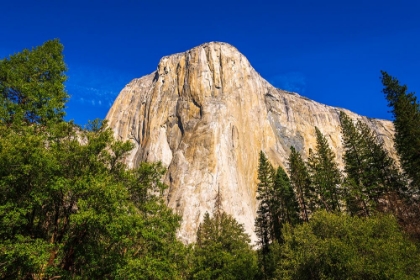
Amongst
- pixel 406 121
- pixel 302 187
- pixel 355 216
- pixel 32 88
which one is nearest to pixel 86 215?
pixel 32 88

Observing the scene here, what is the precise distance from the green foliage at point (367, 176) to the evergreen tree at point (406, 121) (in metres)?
4.03

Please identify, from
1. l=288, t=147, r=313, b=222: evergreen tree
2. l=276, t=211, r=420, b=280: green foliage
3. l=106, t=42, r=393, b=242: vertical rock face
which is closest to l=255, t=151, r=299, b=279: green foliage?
l=288, t=147, r=313, b=222: evergreen tree

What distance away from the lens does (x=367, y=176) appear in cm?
3766

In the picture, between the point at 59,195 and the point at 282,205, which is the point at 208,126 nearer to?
the point at 282,205

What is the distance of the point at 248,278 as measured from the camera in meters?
32.9

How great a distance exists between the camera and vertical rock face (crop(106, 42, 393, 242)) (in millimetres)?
80688

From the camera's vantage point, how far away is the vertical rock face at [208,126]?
265 ft

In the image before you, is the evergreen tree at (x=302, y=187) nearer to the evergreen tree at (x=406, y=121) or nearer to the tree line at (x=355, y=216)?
the tree line at (x=355, y=216)

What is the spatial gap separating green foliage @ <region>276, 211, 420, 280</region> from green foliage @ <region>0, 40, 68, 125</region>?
21.6 metres

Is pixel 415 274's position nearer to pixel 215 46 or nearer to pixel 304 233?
pixel 304 233

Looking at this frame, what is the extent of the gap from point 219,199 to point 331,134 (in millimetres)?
79860

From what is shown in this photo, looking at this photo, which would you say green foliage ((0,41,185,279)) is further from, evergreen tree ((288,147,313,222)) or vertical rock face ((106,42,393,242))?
vertical rock face ((106,42,393,242))

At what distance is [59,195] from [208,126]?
7822cm

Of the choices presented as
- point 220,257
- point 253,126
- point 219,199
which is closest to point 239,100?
point 253,126
